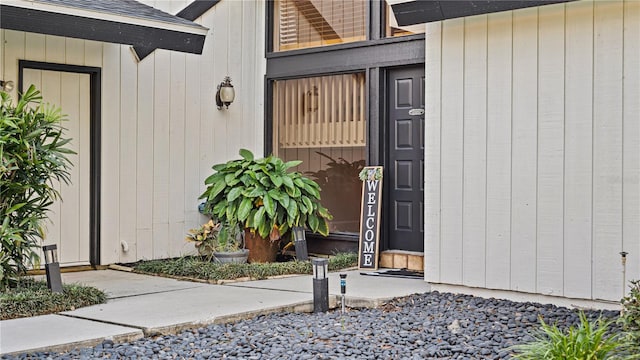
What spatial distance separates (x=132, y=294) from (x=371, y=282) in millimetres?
1822

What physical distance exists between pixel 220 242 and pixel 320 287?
2.05 m

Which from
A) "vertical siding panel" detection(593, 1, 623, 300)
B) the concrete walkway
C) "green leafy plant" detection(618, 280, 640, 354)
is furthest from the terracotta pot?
"green leafy plant" detection(618, 280, 640, 354)

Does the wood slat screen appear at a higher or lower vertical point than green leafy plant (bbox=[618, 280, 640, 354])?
higher

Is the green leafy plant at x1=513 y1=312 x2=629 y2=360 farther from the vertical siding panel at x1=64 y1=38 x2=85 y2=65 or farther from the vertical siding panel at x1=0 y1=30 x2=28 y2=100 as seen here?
the vertical siding panel at x1=64 y1=38 x2=85 y2=65

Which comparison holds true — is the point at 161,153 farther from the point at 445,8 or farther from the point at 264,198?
the point at 445,8

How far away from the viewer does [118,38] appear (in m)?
6.09

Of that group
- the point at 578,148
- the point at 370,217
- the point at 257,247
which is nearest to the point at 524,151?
the point at 578,148

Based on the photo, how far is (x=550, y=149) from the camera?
5109mm

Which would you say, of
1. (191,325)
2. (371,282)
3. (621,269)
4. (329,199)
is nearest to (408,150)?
(329,199)

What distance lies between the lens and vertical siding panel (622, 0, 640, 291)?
4.76m

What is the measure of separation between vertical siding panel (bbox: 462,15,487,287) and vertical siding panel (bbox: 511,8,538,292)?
22cm

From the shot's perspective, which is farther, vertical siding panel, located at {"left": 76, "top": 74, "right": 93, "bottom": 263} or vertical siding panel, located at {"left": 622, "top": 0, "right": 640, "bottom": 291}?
vertical siding panel, located at {"left": 76, "top": 74, "right": 93, "bottom": 263}

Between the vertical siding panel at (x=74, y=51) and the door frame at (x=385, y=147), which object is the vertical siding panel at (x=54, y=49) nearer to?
the vertical siding panel at (x=74, y=51)

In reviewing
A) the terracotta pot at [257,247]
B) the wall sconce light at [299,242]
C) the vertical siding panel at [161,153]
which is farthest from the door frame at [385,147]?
the vertical siding panel at [161,153]
